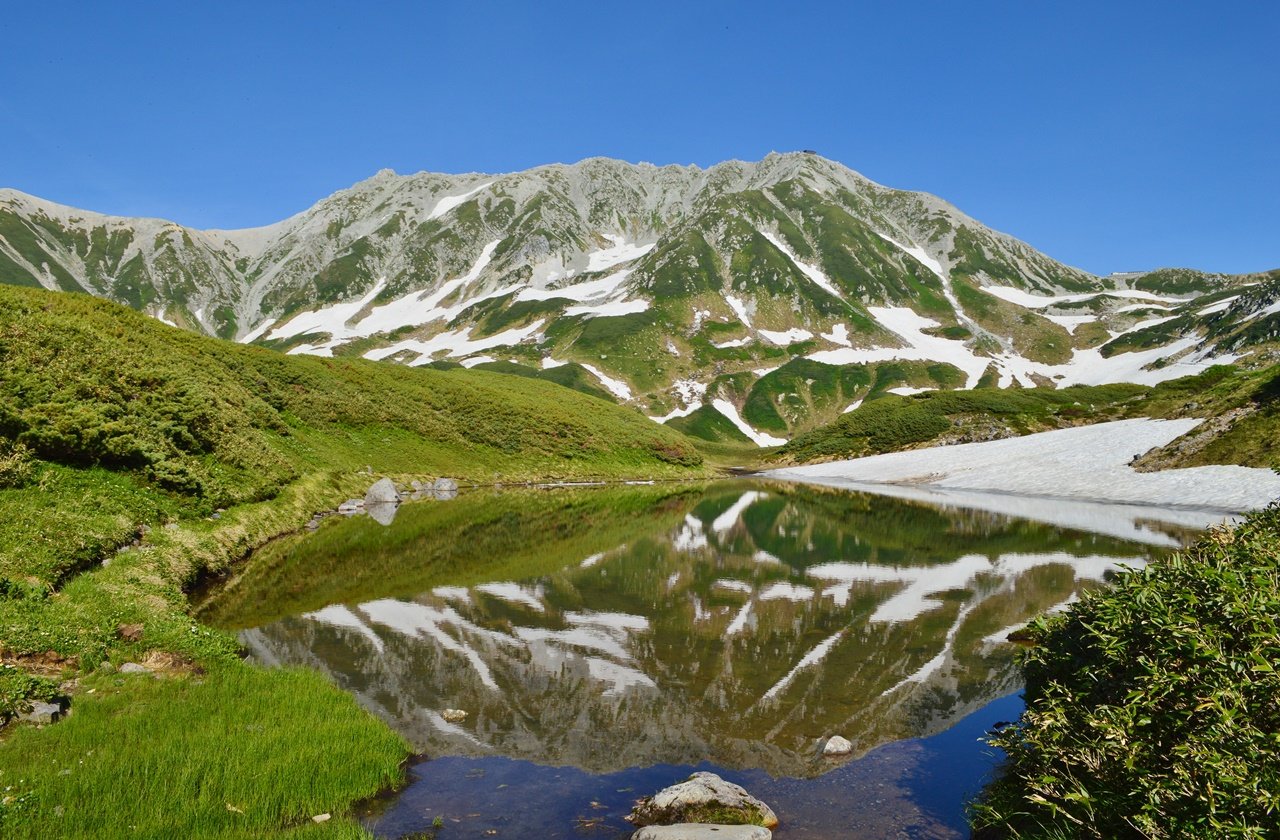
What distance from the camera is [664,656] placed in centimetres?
1823

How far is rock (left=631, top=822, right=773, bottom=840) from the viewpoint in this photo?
29.2 feet

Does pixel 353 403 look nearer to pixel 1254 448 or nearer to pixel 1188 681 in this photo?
pixel 1188 681

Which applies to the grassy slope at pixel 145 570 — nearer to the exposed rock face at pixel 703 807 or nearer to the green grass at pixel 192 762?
the green grass at pixel 192 762

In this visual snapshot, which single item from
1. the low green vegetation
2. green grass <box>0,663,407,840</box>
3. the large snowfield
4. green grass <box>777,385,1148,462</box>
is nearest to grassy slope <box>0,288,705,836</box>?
green grass <box>0,663,407,840</box>

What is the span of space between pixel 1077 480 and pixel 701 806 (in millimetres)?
75458

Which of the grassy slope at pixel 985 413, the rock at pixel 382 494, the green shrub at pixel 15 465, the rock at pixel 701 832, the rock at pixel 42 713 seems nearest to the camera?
the rock at pixel 701 832

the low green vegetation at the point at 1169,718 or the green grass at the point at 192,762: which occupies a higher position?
the low green vegetation at the point at 1169,718

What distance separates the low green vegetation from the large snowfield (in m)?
37.4

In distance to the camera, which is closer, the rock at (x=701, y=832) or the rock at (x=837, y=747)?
the rock at (x=701, y=832)

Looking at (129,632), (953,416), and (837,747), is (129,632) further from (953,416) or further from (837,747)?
(953,416)

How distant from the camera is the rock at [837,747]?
1233cm

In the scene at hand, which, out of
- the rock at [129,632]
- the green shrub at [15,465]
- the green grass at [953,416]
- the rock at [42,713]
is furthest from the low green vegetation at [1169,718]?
the green grass at [953,416]

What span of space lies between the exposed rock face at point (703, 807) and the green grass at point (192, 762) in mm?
4196

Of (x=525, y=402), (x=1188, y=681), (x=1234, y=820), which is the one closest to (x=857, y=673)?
(x=1188, y=681)
